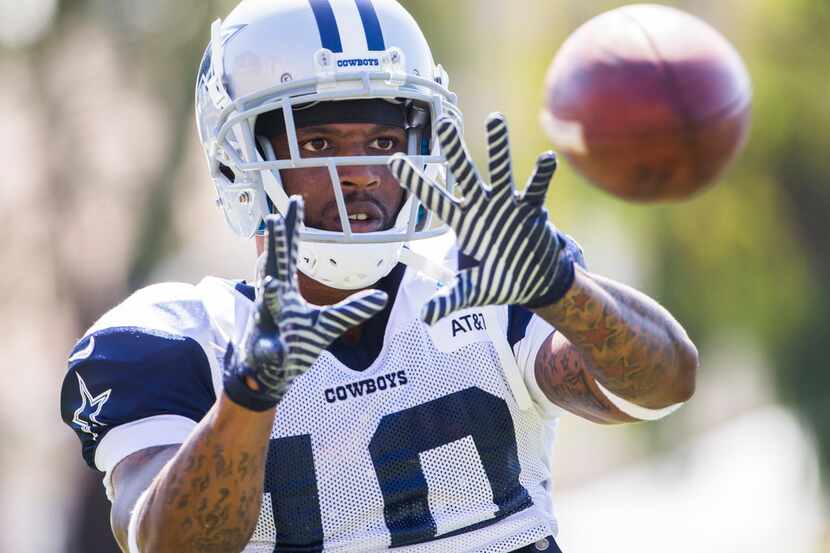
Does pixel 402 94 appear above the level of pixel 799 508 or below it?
above

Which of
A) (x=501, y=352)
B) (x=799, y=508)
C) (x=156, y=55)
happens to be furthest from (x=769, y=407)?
(x=501, y=352)

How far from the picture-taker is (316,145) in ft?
10.8

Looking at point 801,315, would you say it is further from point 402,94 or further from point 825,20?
point 402,94

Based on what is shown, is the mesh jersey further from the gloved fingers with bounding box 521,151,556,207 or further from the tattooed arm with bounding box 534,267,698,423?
the gloved fingers with bounding box 521,151,556,207

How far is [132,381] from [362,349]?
0.47 metres

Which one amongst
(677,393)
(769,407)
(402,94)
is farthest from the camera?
(769,407)

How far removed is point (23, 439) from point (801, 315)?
14.7ft

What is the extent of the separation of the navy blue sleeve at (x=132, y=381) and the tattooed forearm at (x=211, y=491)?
0.90ft

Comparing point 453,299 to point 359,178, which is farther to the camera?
point 359,178

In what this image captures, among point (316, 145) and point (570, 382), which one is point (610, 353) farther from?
point (316, 145)

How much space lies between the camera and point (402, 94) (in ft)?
10.8

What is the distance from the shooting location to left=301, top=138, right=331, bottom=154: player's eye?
3.28 metres

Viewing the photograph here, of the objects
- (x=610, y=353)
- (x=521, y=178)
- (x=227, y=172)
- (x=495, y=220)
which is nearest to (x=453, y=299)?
(x=495, y=220)

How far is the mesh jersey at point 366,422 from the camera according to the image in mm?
2992
